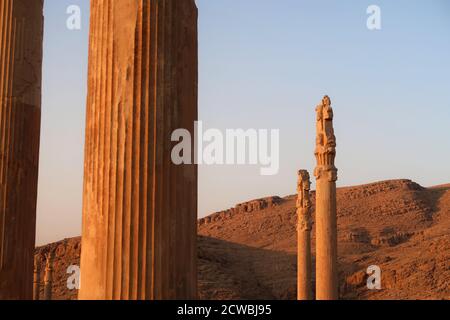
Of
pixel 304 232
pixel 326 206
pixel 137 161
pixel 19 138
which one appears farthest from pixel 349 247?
pixel 137 161

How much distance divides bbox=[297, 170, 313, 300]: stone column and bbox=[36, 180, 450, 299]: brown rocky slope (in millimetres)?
16478

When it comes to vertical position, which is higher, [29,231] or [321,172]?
[321,172]

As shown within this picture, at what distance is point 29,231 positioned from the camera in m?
9.05

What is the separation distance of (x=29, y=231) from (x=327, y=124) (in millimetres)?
9534

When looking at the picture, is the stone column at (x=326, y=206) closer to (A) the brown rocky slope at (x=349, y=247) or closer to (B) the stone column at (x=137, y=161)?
(B) the stone column at (x=137, y=161)

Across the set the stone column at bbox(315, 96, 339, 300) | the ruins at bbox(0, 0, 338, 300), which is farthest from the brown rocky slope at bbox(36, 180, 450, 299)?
the ruins at bbox(0, 0, 338, 300)

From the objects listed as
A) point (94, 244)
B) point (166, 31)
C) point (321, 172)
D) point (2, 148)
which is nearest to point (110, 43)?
point (166, 31)

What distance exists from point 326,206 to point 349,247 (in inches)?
1589

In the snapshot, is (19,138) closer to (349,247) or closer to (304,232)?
(304,232)

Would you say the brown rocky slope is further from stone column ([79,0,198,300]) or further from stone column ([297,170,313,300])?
stone column ([79,0,198,300])

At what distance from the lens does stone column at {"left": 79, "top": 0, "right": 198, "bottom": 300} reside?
567cm

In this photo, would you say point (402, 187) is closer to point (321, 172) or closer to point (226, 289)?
point (226, 289)
